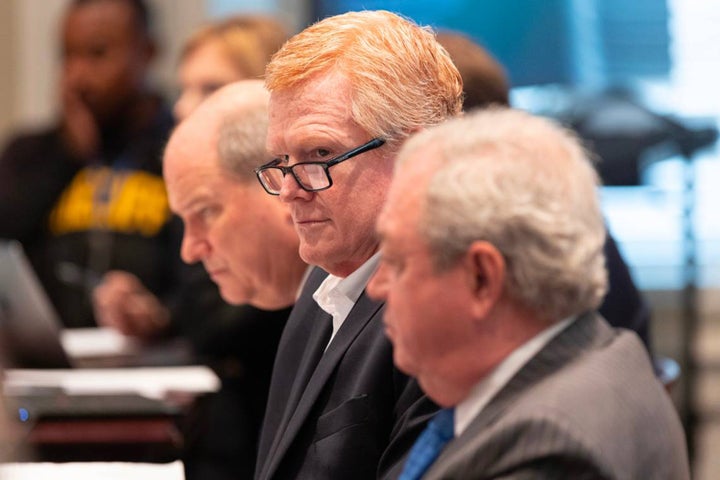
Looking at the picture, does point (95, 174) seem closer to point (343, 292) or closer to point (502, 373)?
point (343, 292)

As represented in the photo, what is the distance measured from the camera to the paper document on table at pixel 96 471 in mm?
2250

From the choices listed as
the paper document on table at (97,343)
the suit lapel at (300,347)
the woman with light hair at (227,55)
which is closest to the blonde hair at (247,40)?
the woman with light hair at (227,55)

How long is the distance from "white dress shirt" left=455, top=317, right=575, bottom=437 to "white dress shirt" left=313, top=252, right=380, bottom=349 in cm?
51

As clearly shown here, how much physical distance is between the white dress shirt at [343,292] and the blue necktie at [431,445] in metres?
0.45

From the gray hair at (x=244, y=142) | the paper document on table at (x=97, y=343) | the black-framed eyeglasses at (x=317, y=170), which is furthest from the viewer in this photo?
the paper document on table at (x=97, y=343)

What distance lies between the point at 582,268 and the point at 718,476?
151 inches

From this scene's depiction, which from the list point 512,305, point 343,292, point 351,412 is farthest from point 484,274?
point 343,292

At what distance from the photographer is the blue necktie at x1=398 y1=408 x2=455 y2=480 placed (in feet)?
4.89

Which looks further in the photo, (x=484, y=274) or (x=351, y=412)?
(x=351, y=412)

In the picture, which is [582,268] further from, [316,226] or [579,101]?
[579,101]

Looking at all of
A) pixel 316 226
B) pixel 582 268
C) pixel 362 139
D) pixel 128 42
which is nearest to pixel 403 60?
pixel 362 139

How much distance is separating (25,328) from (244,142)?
3.49 feet

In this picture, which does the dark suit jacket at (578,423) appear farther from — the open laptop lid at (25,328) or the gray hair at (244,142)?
the open laptop lid at (25,328)

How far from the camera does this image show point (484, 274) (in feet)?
4.47
